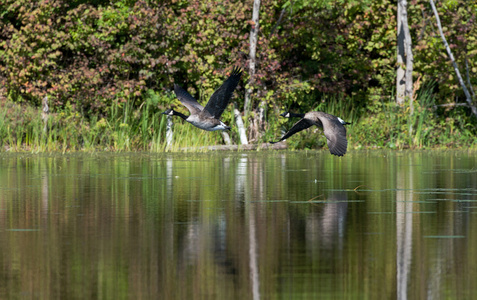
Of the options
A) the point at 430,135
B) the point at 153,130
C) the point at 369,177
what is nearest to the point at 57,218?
the point at 369,177

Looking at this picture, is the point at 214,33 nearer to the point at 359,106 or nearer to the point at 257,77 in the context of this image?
the point at 257,77

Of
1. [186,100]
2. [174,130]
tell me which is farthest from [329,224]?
[174,130]

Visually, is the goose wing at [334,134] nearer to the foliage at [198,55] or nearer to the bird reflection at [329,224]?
the bird reflection at [329,224]

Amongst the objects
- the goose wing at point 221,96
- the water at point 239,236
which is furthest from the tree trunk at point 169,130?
the water at point 239,236

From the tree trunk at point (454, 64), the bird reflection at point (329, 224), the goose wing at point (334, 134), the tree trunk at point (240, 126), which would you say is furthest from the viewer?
the tree trunk at point (240, 126)

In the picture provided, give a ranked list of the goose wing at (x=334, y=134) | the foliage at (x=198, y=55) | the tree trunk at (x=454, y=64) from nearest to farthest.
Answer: the goose wing at (x=334, y=134) < the tree trunk at (x=454, y=64) < the foliage at (x=198, y=55)

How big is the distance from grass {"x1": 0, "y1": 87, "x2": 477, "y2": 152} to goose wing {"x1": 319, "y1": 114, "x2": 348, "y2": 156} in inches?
344

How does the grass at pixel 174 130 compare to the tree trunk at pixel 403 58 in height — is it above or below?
below

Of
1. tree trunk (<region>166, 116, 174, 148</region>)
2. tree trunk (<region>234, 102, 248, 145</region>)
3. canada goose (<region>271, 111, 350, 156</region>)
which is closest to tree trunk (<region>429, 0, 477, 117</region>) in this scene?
tree trunk (<region>234, 102, 248, 145</region>)

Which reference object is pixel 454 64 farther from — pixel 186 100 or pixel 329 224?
pixel 329 224

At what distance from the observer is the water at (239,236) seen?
19.6 ft

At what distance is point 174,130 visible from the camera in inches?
961

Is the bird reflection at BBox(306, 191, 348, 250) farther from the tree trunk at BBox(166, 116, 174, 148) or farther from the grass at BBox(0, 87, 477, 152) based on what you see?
the grass at BBox(0, 87, 477, 152)

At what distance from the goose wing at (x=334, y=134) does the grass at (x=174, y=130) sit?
873cm
